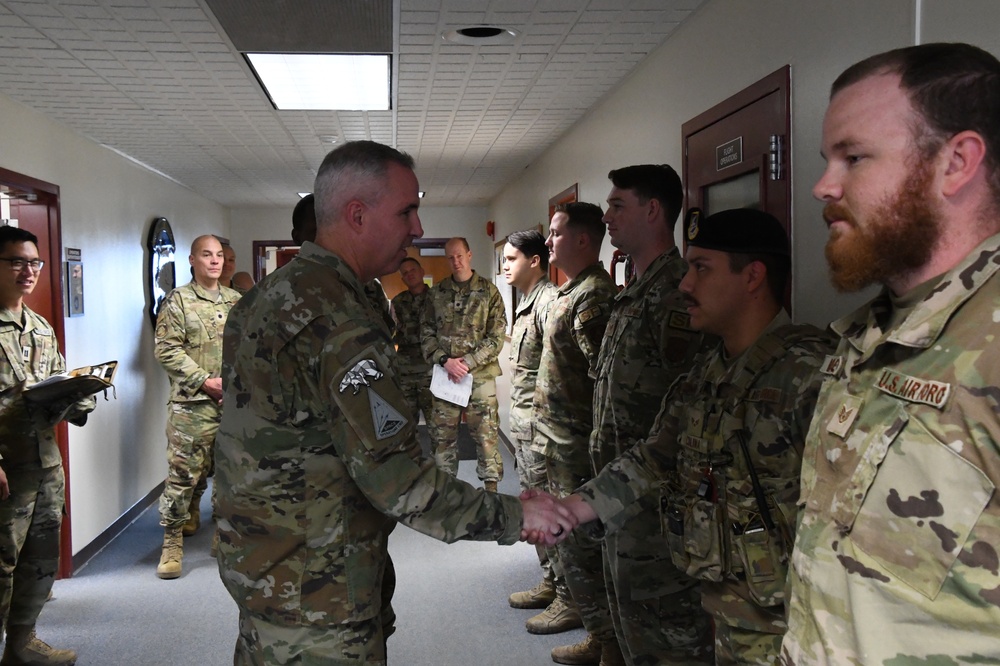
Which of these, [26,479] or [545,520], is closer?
[545,520]

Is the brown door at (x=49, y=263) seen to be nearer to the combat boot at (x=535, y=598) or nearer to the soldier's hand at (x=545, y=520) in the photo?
the combat boot at (x=535, y=598)

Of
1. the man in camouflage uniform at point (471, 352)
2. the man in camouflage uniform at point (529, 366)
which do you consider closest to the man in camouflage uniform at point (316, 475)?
the man in camouflage uniform at point (529, 366)

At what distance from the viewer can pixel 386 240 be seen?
1757 millimetres

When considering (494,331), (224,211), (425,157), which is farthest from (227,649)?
(224,211)

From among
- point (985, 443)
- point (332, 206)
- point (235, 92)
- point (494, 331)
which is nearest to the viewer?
point (985, 443)

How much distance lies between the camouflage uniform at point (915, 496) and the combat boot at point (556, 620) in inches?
96.6

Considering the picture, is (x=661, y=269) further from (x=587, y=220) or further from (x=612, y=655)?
(x=612, y=655)

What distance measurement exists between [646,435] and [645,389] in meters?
0.15

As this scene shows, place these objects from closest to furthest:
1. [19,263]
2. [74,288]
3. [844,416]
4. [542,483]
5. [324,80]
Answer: [844,416]
[19,263]
[542,483]
[324,80]
[74,288]

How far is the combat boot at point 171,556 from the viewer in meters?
4.12

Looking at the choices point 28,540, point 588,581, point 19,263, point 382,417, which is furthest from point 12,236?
point 588,581

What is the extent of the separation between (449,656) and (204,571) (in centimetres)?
185

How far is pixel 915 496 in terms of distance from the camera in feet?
2.82

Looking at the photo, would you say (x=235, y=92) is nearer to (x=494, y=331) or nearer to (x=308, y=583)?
→ (x=494, y=331)
